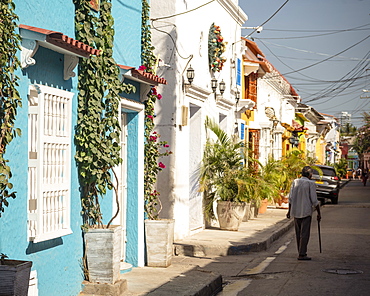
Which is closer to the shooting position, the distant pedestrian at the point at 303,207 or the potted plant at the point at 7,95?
the potted plant at the point at 7,95

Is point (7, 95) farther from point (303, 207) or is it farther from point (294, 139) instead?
point (294, 139)

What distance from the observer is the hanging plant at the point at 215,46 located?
55.2ft

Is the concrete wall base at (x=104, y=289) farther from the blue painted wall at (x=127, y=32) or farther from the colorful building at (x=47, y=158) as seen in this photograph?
A: the blue painted wall at (x=127, y=32)

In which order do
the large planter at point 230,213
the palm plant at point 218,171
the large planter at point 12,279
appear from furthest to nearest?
the palm plant at point 218,171
the large planter at point 230,213
the large planter at point 12,279

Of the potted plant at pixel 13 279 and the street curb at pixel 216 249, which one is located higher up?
the potted plant at pixel 13 279

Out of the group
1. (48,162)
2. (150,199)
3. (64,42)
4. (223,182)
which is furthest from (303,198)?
(64,42)

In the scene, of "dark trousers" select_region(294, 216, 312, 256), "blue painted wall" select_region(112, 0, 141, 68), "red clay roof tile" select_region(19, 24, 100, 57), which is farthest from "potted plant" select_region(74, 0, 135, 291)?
"dark trousers" select_region(294, 216, 312, 256)

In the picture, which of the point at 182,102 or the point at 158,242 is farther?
the point at 182,102

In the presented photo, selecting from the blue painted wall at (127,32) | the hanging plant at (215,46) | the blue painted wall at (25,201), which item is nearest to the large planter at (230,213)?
the hanging plant at (215,46)

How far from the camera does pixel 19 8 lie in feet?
21.9

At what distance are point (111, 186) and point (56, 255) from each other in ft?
4.77

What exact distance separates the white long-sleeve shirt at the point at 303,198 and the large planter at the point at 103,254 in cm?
523

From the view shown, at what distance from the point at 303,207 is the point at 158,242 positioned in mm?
3259

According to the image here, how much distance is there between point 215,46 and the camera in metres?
16.9
